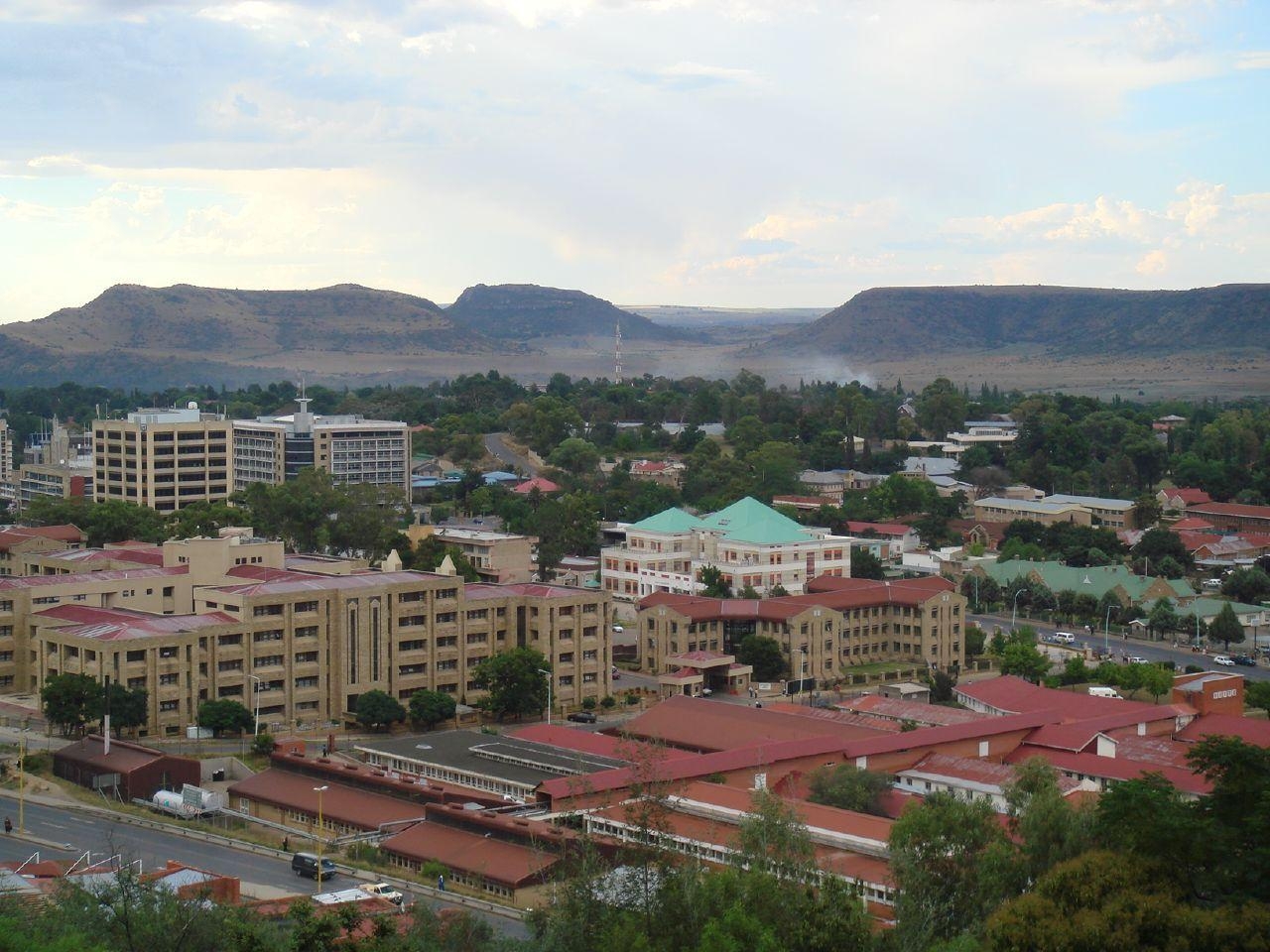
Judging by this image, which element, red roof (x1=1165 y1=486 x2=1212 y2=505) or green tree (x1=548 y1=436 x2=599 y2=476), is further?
green tree (x1=548 y1=436 x2=599 y2=476)

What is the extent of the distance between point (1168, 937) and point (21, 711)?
115 feet

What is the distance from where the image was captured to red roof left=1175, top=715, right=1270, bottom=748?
48469 mm

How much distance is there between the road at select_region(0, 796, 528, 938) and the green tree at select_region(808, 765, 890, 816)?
962 cm

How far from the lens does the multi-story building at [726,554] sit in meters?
74.9

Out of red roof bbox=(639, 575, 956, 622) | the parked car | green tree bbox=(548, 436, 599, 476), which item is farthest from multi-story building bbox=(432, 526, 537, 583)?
green tree bbox=(548, 436, 599, 476)

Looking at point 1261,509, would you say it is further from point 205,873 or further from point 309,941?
point 309,941

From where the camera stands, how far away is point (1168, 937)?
26.1m

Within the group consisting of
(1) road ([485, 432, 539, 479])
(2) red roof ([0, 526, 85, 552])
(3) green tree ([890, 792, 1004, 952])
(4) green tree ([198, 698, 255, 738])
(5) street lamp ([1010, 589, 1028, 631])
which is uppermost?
(1) road ([485, 432, 539, 479])

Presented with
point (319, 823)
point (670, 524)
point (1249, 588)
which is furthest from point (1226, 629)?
point (319, 823)

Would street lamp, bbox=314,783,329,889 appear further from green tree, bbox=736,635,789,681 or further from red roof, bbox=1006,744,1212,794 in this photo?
green tree, bbox=736,635,789,681

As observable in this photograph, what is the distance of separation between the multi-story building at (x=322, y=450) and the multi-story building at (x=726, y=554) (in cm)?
3545

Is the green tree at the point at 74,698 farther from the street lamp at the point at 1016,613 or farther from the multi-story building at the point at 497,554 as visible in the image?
the street lamp at the point at 1016,613

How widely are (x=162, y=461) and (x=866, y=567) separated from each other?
3889 cm

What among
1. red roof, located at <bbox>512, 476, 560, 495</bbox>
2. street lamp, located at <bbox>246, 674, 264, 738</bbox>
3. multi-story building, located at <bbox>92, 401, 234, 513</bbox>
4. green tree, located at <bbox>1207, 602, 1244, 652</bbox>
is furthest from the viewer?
red roof, located at <bbox>512, 476, 560, 495</bbox>
